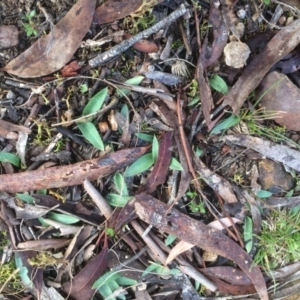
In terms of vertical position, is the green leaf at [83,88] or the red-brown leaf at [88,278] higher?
the green leaf at [83,88]

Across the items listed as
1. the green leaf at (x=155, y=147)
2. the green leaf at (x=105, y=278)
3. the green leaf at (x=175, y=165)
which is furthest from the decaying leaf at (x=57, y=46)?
the green leaf at (x=105, y=278)

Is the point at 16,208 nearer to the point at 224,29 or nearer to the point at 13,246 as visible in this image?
the point at 13,246

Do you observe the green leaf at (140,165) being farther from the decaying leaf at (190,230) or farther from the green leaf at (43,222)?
the green leaf at (43,222)

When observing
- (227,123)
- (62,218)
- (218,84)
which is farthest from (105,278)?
(218,84)

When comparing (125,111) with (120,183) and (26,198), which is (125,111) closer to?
(120,183)

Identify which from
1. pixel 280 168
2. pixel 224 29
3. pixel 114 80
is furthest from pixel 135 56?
pixel 280 168

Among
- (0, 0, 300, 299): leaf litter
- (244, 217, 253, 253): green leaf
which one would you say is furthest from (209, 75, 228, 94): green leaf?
(244, 217, 253, 253): green leaf
